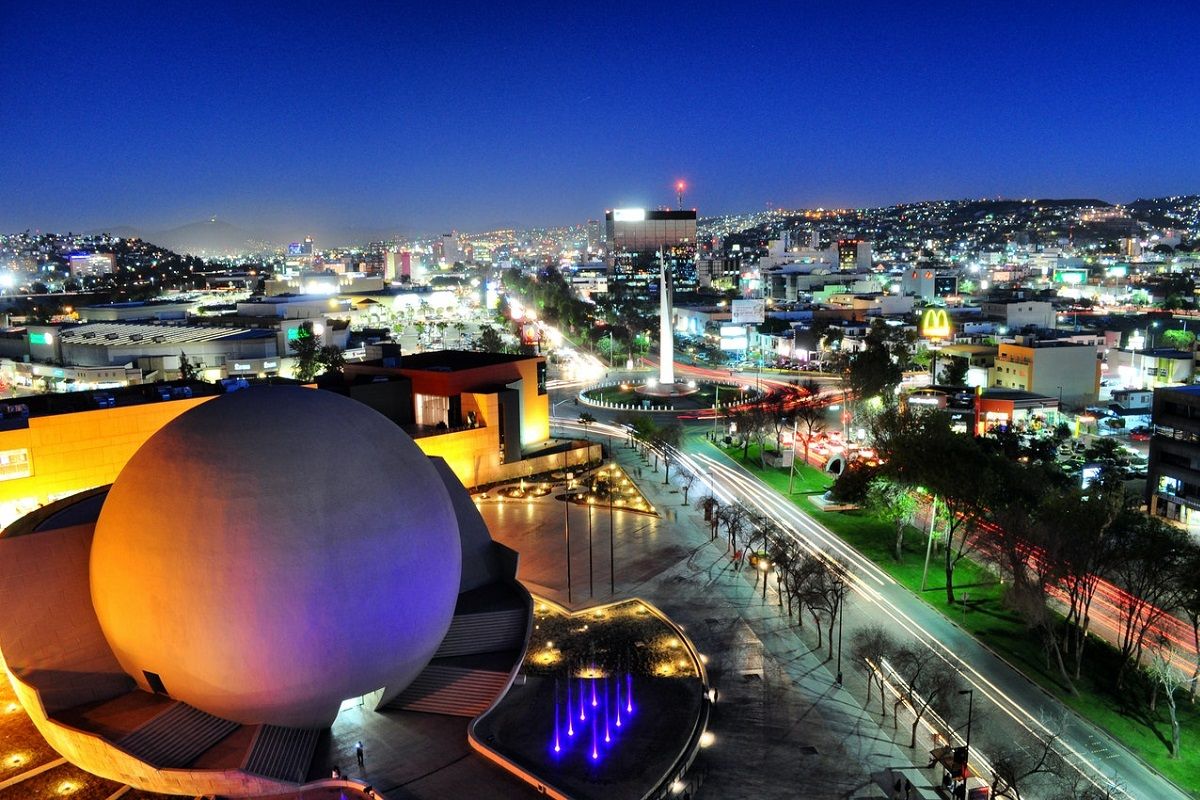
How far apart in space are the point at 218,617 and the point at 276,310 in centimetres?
8787

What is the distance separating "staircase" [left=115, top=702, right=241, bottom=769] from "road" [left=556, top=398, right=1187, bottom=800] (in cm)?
1744

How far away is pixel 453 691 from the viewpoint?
20.5m

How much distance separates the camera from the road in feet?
63.6


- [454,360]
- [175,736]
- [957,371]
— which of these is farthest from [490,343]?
[175,736]

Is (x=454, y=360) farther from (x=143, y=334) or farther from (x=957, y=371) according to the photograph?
(x=143, y=334)

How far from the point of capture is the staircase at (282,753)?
1706cm

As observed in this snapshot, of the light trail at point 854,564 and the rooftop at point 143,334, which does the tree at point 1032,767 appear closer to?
the light trail at point 854,564

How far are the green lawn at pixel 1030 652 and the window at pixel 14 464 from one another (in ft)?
110

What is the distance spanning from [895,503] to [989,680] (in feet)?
35.0

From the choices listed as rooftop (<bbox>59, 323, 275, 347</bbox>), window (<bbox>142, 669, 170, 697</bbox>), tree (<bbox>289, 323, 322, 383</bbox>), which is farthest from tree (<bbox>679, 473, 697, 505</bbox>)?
rooftop (<bbox>59, 323, 275, 347</bbox>)

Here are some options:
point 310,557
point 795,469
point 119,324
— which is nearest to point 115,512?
point 310,557

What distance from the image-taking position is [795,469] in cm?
4756

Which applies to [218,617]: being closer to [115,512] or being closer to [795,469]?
[115,512]

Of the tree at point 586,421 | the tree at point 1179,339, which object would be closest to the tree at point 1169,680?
the tree at point 586,421
